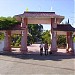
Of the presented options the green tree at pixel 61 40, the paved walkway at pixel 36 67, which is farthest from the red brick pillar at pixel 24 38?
the green tree at pixel 61 40

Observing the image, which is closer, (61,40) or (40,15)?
(40,15)

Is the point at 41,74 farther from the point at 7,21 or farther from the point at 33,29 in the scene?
the point at 33,29

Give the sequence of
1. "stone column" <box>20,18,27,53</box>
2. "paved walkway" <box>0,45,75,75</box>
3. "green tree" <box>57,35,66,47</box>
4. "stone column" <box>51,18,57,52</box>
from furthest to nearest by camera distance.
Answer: "green tree" <box>57,35,66,47</box>
"stone column" <box>20,18,27,53</box>
"stone column" <box>51,18,57,52</box>
"paved walkway" <box>0,45,75,75</box>

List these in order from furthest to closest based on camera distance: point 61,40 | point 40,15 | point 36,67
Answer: point 61,40 < point 40,15 < point 36,67

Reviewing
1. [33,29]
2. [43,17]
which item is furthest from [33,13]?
[33,29]

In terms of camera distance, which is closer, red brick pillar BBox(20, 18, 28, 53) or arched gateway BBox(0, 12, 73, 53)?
arched gateway BBox(0, 12, 73, 53)

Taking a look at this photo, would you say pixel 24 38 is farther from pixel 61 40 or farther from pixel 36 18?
pixel 61 40

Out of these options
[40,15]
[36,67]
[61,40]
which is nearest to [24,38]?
[40,15]

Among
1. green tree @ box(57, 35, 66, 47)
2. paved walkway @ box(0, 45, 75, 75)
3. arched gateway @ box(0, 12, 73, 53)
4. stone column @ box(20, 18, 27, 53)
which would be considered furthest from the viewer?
green tree @ box(57, 35, 66, 47)

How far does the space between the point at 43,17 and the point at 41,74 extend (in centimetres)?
1681

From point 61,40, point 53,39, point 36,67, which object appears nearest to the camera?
point 36,67

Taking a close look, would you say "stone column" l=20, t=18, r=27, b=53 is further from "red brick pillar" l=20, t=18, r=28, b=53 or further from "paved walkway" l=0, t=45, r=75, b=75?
"paved walkway" l=0, t=45, r=75, b=75

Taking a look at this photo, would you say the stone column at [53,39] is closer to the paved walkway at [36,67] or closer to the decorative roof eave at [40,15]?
the decorative roof eave at [40,15]

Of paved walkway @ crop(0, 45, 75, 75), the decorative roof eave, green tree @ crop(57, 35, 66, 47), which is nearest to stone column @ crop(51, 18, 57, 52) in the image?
the decorative roof eave
